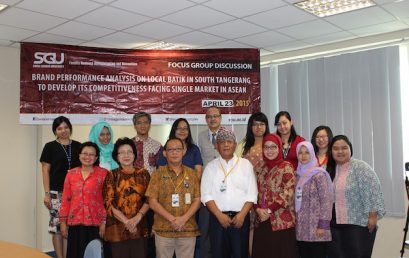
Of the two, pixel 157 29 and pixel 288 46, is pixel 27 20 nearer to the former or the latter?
pixel 157 29

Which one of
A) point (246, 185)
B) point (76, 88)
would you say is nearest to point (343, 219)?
point (246, 185)

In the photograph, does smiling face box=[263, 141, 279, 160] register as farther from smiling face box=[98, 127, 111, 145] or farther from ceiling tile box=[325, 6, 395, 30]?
ceiling tile box=[325, 6, 395, 30]

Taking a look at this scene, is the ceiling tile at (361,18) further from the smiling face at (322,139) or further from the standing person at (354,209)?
→ the standing person at (354,209)

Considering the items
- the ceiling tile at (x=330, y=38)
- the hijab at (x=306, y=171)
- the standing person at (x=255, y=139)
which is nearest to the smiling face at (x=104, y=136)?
the standing person at (x=255, y=139)

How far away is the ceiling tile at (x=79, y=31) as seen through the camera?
4.41 m

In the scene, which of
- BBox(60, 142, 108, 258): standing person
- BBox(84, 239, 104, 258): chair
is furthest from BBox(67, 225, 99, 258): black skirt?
BBox(84, 239, 104, 258): chair

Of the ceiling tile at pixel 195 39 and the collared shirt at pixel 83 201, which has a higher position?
the ceiling tile at pixel 195 39

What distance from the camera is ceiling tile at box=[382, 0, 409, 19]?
155 inches

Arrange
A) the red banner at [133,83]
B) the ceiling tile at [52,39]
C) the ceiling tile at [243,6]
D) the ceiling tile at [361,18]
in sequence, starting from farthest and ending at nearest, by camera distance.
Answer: the red banner at [133,83]
the ceiling tile at [52,39]
the ceiling tile at [361,18]
the ceiling tile at [243,6]

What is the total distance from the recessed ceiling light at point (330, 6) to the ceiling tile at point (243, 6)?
0.27 m

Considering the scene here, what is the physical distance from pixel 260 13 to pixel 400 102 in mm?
2105

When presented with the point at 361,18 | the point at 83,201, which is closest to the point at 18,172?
the point at 83,201

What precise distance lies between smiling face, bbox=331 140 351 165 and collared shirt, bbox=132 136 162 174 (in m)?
1.72

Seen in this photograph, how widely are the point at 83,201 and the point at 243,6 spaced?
2377 millimetres
